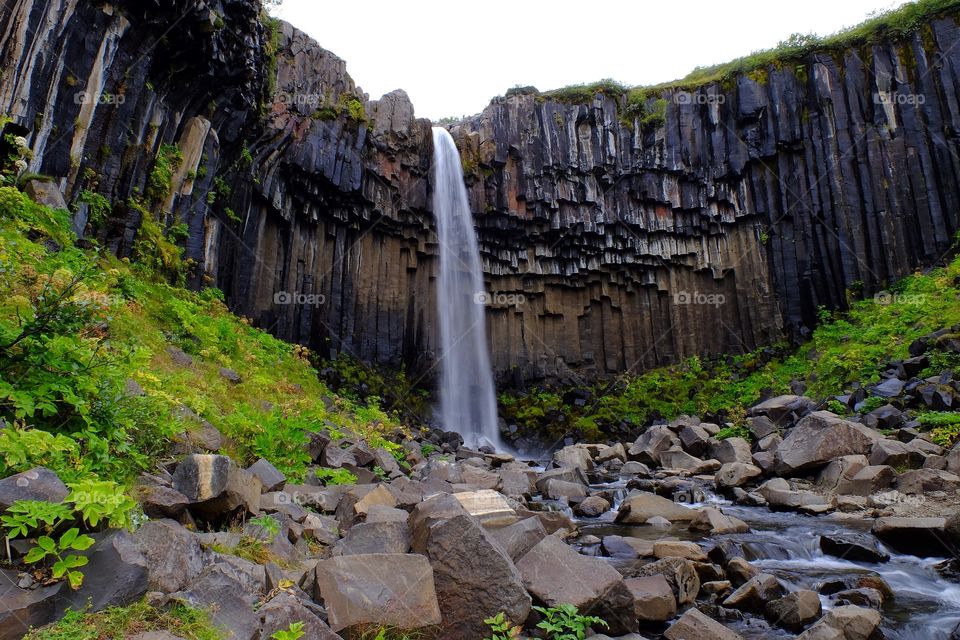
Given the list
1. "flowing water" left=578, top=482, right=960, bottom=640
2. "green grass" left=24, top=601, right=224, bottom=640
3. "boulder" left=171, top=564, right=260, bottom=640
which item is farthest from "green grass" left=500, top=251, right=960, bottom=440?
"green grass" left=24, top=601, right=224, bottom=640

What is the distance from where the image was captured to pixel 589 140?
26391mm

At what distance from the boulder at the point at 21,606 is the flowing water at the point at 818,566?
4.92 metres

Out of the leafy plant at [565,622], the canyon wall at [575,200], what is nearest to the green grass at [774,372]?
the canyon wall at [575,200]

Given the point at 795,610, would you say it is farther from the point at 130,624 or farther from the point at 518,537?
the point at 130,624

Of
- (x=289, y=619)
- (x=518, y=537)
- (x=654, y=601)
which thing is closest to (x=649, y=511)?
(x=654, y=601)

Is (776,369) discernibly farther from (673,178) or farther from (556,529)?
(556,529)

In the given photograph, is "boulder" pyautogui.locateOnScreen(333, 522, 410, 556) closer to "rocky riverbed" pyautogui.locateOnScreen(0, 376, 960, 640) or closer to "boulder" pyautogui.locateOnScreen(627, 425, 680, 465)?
"rocky riverbed" pyautogui.locateOnScreen(0, 376, 960, 640)

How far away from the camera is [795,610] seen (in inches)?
190

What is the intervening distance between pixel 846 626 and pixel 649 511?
15.1ft

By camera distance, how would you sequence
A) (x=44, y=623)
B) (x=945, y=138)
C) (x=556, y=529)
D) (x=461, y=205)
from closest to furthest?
(x=44, y=623) < (x=556, y=529) < (x=945, y=138) < (x=461, y=205)

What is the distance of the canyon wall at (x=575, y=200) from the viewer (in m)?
16.7

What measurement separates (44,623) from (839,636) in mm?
5135

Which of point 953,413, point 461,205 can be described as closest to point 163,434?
point 953,413

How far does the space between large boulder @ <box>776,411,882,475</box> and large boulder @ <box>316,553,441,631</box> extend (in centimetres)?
997
